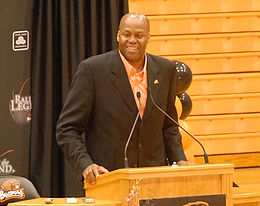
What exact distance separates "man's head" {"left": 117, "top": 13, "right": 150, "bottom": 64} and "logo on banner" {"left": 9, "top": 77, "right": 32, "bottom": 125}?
2.68 metres

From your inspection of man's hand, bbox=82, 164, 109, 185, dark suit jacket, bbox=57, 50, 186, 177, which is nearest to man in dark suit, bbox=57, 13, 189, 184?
dark suit jacket, bbox=57, 50, 186, 177

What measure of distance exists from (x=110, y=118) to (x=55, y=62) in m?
2.78

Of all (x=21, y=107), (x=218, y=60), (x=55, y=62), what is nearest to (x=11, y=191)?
(x=21, y=107)

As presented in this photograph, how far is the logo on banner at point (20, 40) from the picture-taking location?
5.29m

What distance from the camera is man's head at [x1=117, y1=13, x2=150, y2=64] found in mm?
2719

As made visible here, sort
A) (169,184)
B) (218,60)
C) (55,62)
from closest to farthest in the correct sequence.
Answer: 1. (169,184)
2. (55,62)
3. (218,60)

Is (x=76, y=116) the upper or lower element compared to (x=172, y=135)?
upper

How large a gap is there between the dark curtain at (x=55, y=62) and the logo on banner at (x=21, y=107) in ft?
0.16

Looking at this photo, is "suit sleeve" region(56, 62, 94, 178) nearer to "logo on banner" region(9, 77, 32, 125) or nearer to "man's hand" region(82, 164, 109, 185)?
"man's hand" region(82, 164, 109, 185)

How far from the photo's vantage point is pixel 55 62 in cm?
541

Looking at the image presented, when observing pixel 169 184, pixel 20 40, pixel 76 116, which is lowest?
pixel 169 184

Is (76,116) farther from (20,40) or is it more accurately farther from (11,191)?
(20,40)

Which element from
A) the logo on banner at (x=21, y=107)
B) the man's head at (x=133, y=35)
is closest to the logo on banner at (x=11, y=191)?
the logo on banner at (x=21, y=107)

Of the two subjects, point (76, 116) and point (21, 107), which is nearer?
point (76, 116)
